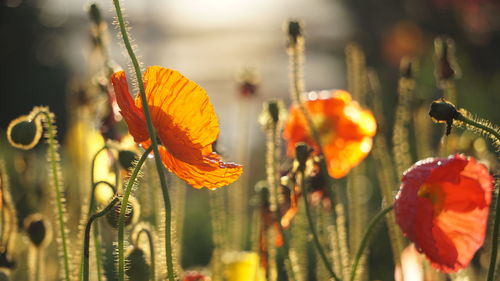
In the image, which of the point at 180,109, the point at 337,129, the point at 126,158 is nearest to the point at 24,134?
the point at 126,158

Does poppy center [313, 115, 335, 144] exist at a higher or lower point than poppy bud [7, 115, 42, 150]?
higher

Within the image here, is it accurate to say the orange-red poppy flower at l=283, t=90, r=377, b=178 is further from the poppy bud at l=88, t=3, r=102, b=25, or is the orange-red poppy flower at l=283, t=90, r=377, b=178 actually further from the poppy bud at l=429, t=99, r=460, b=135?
the poppy bud at l=429, t=99, r=460, b=135

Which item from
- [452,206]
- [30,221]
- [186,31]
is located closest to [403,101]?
[452,206]

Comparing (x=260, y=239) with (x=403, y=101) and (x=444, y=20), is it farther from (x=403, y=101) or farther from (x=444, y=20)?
(x=444, y=20)

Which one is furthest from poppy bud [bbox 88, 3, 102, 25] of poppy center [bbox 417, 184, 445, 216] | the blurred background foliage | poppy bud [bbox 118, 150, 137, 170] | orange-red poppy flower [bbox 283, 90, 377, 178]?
poppy center [bbox 417, 184, 445, 216]

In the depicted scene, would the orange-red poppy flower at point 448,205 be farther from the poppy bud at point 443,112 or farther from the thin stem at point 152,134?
the thin stem at point 152,134

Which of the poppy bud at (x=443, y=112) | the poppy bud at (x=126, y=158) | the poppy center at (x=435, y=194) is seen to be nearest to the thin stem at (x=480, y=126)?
the poppy bud at (x=443, y=112)

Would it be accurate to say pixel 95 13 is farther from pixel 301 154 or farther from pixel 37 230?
pixel 301 154

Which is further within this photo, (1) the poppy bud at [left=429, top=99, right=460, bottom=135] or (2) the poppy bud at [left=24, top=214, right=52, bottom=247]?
(2) the poppy bud at [left=24, top=214, right=52, bottom=247]
